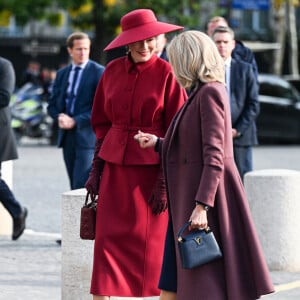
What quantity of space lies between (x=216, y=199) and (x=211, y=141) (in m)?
0.30

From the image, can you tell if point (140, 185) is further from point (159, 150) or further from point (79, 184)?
point (79, 184)

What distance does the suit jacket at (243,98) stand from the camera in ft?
34.4

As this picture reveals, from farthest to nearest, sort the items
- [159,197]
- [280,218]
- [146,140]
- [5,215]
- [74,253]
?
[5,215], [280,218], [74,253], [159,197], [146,140]

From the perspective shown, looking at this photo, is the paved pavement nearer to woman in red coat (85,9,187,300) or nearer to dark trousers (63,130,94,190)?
dark trousers (63,130,94,190)

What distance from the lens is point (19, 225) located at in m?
10.9

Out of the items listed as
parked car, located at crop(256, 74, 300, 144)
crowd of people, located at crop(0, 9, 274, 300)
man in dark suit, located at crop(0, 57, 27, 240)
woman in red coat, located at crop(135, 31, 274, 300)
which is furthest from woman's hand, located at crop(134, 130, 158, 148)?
parked car, located at crop(256, 74, 300, 144)

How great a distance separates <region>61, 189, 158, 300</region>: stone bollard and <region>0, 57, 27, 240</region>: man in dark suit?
9.28 feet

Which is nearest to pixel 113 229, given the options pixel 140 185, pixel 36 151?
pixel 140 185

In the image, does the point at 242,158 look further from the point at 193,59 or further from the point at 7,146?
the point at 193,59

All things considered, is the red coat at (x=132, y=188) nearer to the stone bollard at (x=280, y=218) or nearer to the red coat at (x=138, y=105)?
the red coat at (x=138, y=105)

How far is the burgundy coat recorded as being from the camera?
19.8 ft

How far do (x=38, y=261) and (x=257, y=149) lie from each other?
17435 mm

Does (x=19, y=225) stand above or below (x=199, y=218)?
below

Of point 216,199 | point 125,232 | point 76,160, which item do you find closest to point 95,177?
point 125,232
